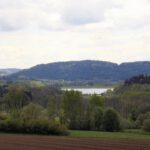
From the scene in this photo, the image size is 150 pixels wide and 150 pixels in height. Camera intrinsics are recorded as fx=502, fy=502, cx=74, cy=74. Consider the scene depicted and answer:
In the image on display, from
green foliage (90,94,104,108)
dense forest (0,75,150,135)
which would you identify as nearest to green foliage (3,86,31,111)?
dense forest (0,75,150,135)

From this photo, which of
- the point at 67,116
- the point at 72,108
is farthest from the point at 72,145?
the point at 72,108

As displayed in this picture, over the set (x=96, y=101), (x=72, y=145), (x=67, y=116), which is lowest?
(x=72, y=145)

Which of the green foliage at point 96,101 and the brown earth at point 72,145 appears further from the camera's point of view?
the green foliage at point 96,101

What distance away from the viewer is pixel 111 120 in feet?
311

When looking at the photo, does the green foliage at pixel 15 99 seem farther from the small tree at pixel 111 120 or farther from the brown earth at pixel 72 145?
the brown earth at pixel 72 145

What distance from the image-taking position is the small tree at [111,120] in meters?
94.7

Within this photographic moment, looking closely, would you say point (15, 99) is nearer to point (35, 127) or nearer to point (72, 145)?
point (35, 127)

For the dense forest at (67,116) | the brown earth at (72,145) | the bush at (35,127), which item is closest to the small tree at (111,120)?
the dense forest at (67,116)

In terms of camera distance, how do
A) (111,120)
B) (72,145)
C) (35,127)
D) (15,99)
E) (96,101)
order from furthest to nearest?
(15,99)
(96,101)
(111,120)
(35,127)
(72,145)

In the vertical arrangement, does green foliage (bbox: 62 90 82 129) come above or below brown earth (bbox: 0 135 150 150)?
above

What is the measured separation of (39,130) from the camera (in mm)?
78938

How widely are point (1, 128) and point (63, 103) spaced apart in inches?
1442

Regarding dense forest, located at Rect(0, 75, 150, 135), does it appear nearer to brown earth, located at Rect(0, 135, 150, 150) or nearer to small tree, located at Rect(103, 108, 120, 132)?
small tree, located at Rect(103, 108, 120, 132)

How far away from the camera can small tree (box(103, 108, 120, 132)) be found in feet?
311
